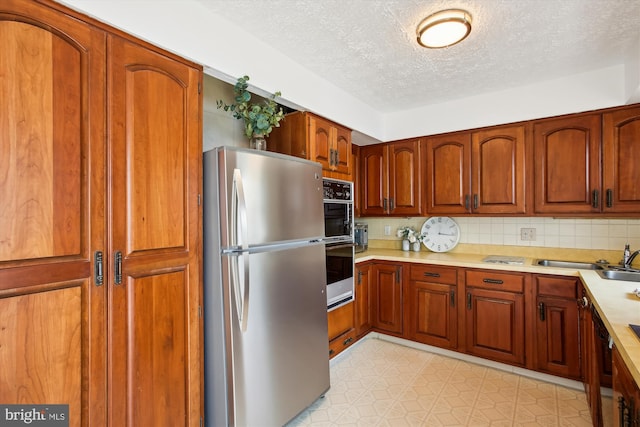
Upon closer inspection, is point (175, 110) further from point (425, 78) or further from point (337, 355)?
point (337, 355)

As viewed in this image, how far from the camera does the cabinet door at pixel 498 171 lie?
2762 millimetres

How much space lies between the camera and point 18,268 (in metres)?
1.08

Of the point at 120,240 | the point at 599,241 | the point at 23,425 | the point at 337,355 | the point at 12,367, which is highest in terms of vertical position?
the point at 120,240

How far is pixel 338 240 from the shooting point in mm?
2572

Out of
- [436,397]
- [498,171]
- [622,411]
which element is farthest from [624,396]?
[498,171]

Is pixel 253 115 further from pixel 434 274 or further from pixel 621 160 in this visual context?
pixel 621 160

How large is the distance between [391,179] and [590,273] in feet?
6.14

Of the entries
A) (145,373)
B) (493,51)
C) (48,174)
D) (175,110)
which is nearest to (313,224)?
(175,110)

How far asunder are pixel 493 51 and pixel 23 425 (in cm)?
310

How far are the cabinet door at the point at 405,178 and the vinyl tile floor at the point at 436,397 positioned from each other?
1.50 meters

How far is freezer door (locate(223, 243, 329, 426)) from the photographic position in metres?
1.60

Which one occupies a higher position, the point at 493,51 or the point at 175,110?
the point at 493,51

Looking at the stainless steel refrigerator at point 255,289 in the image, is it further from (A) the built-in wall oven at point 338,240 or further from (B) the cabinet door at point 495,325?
(B) the cabinet door at point 495,325

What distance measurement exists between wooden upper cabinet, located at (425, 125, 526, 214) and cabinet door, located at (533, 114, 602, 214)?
4.8 inches
